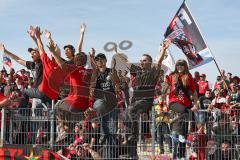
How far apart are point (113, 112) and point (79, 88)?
0.90 m

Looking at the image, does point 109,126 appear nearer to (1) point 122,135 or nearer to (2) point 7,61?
(1) point 122,135

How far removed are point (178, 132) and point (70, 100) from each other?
2170 millimetres

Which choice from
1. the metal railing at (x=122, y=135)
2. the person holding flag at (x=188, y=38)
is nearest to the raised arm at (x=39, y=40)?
the metal railing at (x=122, y=135)

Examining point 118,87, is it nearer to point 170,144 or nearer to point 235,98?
point 170,144

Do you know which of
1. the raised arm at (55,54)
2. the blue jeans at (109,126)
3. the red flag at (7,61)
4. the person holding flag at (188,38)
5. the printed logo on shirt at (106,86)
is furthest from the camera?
the red flag at (7,61)

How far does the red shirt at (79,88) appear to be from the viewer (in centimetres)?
927

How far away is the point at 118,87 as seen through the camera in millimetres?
10008

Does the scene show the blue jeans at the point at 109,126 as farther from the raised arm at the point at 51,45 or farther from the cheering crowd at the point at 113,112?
the raised arm at the point at 51,45

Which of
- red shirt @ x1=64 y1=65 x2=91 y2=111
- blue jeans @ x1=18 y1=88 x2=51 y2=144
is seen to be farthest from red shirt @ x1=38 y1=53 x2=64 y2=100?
red shirt @ x1=64 y1=65 x2=91 y2=111

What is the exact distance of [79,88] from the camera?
30.7ft

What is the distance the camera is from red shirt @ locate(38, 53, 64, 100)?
9625 millimetres

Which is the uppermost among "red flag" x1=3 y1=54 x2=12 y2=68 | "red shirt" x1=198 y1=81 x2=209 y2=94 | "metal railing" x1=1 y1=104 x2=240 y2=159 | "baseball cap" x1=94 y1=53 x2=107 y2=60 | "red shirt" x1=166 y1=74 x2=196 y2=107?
"red flag" x1=3 y1=54 x2=12 y2=68

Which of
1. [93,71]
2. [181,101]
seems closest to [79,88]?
[93,71]

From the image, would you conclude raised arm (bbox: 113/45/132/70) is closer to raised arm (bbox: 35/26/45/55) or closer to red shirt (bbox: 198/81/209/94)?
raised arm (bbox: 35/26/45/55)
